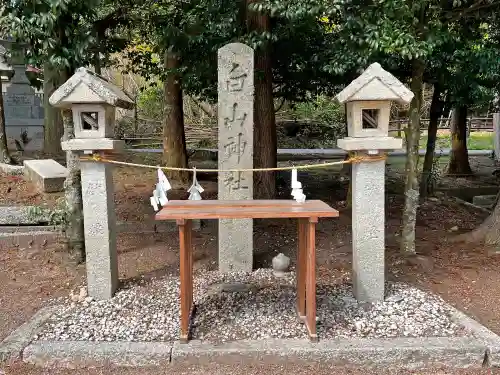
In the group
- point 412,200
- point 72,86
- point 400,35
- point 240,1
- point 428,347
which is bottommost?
point 428,347

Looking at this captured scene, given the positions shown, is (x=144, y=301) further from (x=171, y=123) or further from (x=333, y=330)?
(x=171, y=123)

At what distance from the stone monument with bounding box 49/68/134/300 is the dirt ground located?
75cm

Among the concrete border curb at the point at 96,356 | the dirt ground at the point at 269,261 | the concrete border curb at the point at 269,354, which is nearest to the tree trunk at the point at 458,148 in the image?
the dirt ground at the point at 269,261

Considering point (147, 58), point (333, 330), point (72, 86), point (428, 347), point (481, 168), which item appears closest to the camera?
point (428, 347)

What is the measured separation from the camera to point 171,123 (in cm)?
1098

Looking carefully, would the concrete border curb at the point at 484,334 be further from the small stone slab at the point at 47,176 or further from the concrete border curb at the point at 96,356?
the small stone slab at the point at 47,176

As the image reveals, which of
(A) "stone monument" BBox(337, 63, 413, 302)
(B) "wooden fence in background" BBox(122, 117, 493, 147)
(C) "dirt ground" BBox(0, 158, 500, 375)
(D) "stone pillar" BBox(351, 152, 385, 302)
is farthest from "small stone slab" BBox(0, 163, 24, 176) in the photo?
(B) "wooden fence in background" BBox(122, 117, 493, 147)

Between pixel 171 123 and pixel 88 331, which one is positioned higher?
pixel 171 123

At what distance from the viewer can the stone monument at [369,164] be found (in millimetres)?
4430

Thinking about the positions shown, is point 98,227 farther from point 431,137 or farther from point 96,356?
point 431,137

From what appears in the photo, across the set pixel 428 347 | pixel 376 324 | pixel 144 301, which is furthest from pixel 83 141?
pixel 428 347

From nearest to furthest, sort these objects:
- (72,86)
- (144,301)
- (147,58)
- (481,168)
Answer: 1. (72,86)
2. (144,301)
3. (147,58)
4. (481,168)

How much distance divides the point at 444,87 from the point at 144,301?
22.3 feet

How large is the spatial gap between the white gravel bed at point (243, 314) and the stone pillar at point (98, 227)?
20cm
